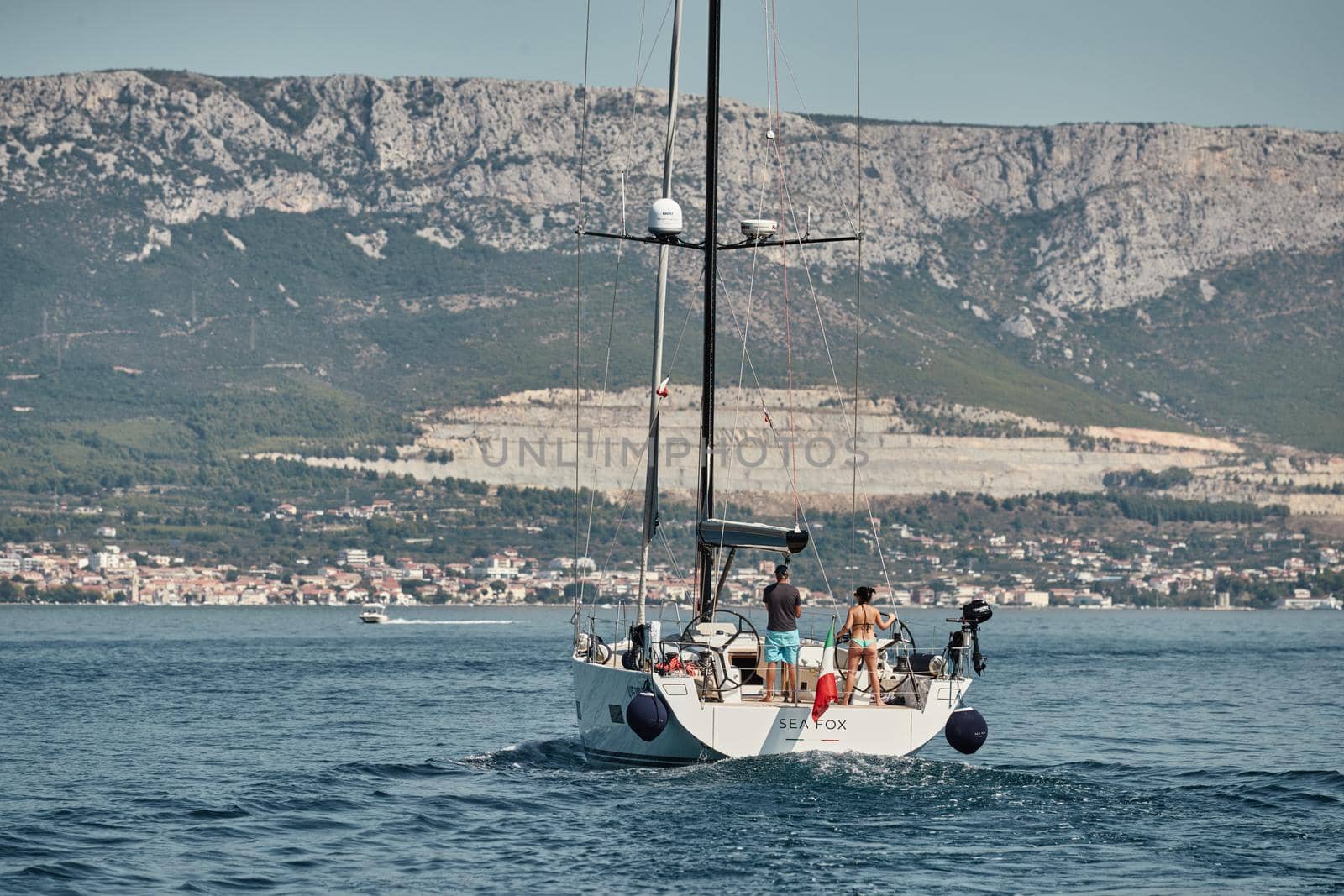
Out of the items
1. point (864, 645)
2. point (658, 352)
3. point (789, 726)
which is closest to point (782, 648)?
point (864, 645)

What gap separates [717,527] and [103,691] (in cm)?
3421

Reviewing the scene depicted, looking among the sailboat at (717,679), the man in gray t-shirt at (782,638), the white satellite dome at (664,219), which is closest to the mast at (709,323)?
the sailboat at (717,679)

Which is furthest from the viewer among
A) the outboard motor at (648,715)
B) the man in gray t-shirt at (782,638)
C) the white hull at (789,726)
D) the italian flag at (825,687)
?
the man in gray t-shirt at (782,638)

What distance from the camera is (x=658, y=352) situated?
37.9 meters

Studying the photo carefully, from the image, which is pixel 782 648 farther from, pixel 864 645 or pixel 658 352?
pixel 658 352

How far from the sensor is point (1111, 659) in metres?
91.9

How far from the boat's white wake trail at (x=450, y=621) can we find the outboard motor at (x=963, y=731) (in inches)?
5175

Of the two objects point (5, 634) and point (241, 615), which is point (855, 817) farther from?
point (241, 615)

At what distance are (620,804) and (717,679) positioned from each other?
2.64m

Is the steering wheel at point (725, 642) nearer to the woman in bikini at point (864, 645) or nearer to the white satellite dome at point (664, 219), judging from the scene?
the woman in bikini at point (864, 645)

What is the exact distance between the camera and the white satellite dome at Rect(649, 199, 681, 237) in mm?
35844

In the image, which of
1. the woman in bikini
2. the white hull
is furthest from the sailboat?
the woman in bikini

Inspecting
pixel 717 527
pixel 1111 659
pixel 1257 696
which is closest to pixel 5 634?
pixel 1111 659

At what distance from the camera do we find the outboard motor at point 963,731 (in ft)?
99.8
